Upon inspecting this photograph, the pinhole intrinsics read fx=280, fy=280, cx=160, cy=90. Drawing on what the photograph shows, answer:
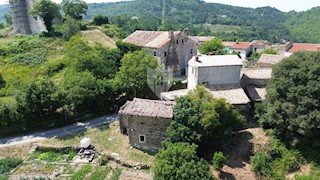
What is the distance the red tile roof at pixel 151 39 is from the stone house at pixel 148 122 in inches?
697

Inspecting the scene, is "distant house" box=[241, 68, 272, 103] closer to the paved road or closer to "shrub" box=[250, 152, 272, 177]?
"shrub" box=[250, 152, 272, 177]

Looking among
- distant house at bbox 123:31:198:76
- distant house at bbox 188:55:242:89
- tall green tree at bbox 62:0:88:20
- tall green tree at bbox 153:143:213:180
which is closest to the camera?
tall green tree at bbox 153:143:213:180

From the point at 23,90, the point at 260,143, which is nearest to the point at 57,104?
the point at 23,90

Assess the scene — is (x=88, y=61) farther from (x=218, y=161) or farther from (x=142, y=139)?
(x=218, y=161)

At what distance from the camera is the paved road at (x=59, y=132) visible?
110 ft

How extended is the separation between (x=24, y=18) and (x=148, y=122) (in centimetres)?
5981

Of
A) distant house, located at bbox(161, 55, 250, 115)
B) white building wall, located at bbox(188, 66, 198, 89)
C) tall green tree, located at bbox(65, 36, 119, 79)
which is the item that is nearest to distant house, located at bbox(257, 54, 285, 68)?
distant house, located at bbox(161, 55, 250, 115)

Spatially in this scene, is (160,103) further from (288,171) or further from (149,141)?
(288,171)

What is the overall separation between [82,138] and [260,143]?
804 inches

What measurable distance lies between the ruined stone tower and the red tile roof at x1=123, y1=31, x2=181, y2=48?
107 ft

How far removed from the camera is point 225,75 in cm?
3675

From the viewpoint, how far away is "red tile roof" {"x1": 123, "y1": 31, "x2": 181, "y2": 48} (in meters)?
47.9

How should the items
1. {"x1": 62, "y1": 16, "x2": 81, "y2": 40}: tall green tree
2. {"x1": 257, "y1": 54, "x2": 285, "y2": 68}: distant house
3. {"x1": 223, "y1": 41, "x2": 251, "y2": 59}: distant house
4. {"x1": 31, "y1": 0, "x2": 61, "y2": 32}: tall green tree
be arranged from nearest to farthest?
{"x1": 257, "y1": 54, "x2": 285, "y2": 68}: distant house, {"x1": 62, "y1": 16, "x2": 81, "y2": 40}: tall green tree, {"x1": 31, "y1": 0, "x2": 61, "y2": 32}: tall green tree, {"x1": 223, "y1": 41, "x2": 251, "y2": 59}: distant house

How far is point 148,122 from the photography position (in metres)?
30.5
